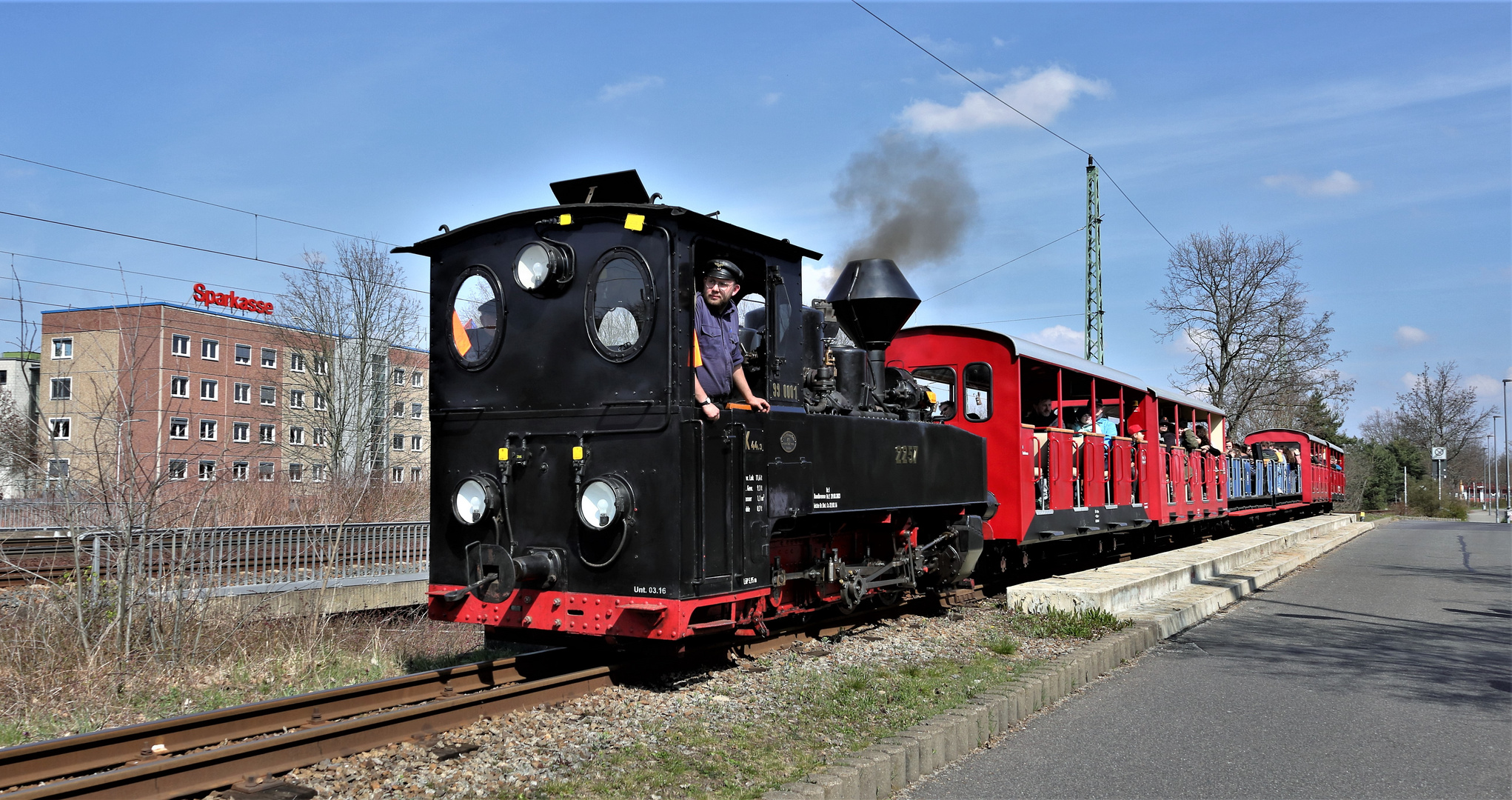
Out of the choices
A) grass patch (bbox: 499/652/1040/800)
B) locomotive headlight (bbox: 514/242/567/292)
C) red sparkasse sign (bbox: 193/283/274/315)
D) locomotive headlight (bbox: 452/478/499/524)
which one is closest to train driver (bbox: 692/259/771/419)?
locomotive headlight (bbox: 514/242/567/292)

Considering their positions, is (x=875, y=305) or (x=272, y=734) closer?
(x=272, y=734)

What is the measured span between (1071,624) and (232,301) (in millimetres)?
46464

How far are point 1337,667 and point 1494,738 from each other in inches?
75.2

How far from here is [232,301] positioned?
150ft

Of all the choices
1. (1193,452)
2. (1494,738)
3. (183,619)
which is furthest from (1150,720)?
(1193,452)

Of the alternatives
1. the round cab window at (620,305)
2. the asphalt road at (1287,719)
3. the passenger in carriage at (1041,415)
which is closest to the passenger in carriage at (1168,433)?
the passenger in carriage at (1041,415)

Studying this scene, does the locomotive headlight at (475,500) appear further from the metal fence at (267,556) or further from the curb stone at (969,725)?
the metal fence at (267,556)

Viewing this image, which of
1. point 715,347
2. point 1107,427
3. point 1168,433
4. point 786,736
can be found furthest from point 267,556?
point 1168,433

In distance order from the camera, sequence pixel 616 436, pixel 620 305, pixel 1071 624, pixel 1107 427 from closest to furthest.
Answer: pixel 616 436
pixel 620 305
pixel 1071 624
pixel 1107 427

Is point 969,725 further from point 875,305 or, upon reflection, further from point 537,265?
point 875,305

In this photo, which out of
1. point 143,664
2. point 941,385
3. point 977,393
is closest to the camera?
point 143,664

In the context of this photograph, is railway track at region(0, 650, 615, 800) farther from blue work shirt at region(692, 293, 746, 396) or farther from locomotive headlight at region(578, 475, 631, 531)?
blue work shirt at region(692, 293, 746, 396)

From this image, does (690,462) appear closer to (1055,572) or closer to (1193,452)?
(1055,572)

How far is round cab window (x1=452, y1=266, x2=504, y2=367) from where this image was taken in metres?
6.53
